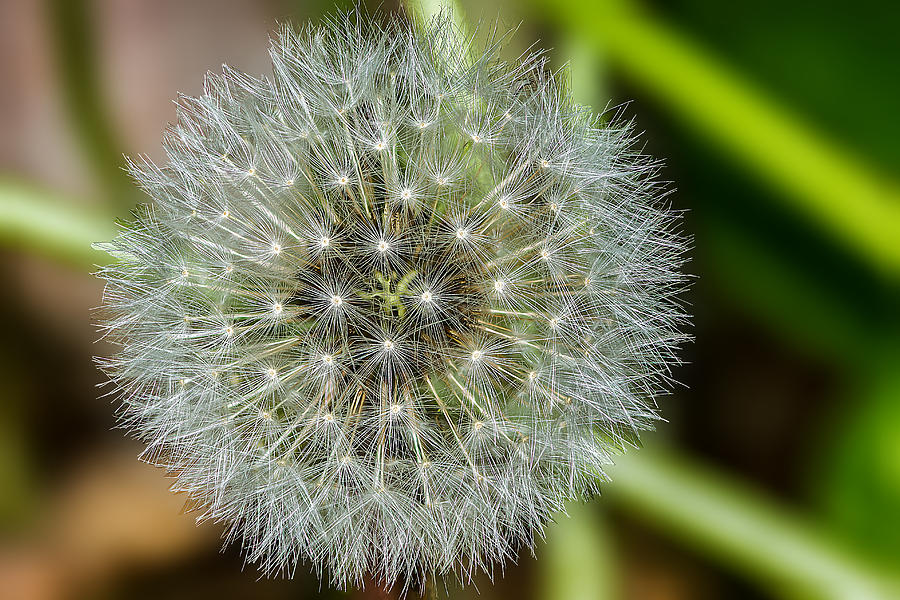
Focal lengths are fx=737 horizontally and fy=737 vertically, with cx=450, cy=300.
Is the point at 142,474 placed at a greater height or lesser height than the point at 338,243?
lesser

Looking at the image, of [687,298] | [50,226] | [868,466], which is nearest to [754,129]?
[687,298]

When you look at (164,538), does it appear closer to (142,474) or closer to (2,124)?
(142,474)

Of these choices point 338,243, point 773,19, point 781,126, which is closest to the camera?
point 338,243

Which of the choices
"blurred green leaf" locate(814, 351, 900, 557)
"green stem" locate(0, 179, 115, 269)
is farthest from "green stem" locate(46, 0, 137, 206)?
"blurred green leaf" locate(814, 351, 900, 557)

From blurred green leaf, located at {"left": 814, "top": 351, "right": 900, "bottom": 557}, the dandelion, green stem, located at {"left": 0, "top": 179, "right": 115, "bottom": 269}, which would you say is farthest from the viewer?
blurred green leaf, located at {"left": 814, "top": 351, "right": 900, "bottom": 557}

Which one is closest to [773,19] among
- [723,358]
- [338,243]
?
[723,358]

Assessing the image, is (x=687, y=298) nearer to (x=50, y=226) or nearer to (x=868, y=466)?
(x=868, y=466)

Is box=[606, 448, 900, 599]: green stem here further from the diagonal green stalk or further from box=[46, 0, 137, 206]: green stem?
box=[46, 0, 137, 206]: green stem
